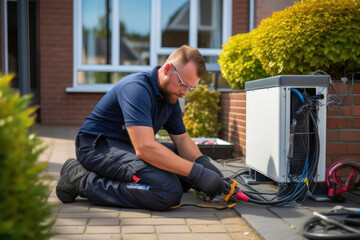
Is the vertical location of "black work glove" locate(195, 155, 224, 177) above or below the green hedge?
below

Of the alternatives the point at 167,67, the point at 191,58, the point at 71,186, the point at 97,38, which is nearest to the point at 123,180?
the point at 71,186

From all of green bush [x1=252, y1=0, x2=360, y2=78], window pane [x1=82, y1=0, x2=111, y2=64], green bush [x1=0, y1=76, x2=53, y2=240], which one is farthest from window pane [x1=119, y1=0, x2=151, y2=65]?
green bush [x1=0, y1=76, x2=53, y2=240]

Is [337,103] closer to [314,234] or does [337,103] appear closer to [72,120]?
[314,234]

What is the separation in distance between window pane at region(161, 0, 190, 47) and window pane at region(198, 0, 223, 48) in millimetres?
301

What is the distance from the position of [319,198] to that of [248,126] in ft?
3.41

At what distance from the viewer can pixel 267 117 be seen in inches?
134

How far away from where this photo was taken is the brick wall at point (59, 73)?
342 inches

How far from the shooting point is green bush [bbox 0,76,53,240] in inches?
47.9

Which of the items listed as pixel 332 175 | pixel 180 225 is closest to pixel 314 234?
pixel 180 225

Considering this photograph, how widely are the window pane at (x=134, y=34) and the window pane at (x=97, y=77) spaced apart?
0.35m

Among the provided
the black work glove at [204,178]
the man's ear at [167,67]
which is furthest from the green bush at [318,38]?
the black work glove at [204,178]

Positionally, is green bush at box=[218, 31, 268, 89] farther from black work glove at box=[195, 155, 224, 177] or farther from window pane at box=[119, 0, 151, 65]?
window pane at box=[119, 0, 151, 65]

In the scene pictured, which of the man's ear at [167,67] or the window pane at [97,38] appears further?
the window pane at [97,38]

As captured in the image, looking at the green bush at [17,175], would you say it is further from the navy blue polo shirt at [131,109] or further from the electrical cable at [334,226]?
the navy blue polo shirt at [131,109]
